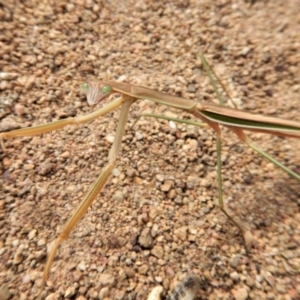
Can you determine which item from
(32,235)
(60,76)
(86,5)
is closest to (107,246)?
(32,235)

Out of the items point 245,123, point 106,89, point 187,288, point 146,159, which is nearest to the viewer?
point 106,89

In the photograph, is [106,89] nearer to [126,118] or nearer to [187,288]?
[126,118]

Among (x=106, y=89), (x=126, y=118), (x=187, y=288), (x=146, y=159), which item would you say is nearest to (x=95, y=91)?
(x=106, y=89)

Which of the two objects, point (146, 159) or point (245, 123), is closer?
point (245, 123)

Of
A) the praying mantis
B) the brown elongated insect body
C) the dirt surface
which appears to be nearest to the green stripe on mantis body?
the praying mantis

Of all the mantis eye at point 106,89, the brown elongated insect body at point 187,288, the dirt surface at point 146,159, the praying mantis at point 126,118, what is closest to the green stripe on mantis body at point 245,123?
the praying mantis at point 126,118

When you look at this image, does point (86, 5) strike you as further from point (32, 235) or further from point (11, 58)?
point (32, 235)
